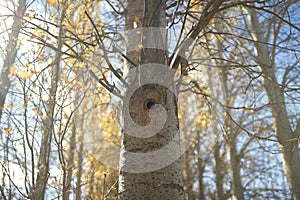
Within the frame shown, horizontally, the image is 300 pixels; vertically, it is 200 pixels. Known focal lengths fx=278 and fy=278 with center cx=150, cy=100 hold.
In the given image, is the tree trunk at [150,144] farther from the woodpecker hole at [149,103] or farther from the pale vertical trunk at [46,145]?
the pale vertical trunk at [46,145]

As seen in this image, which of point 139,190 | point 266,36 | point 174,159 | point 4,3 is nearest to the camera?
point 139,190

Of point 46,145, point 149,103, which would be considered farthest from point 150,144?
point 46,145

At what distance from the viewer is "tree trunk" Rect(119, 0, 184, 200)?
4.90ft

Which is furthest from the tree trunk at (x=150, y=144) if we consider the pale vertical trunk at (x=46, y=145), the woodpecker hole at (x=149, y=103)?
the pale vertical trunk at (x=46, y=145)

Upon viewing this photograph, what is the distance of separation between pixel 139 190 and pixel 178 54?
896 mm

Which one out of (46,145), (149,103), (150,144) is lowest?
(150,144)

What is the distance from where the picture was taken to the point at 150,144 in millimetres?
1588

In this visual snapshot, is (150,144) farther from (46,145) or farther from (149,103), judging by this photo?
(46,145)

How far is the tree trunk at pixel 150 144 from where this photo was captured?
1.49 metres

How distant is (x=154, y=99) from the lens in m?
1.69

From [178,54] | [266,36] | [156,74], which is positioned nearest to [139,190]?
[156,74]

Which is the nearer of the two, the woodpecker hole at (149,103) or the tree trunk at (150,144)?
the tree trunk at (150,144)

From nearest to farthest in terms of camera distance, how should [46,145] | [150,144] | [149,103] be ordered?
[150,144] < [149,103] < [46,145]

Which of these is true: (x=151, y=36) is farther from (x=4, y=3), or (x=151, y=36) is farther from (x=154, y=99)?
(x=4, y=3)
